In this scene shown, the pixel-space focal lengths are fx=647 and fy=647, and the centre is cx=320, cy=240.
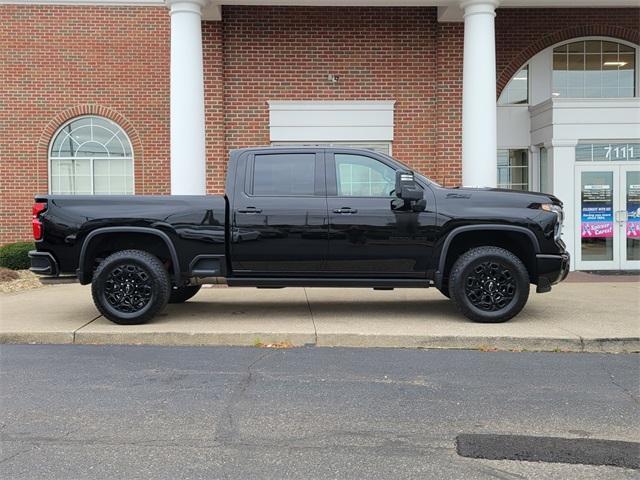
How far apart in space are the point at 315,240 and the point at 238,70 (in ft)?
21.2

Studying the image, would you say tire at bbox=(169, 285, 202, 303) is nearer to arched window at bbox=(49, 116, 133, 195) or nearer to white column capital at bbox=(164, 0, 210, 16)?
white column capital at bbox=(164, 0, 210, 16)

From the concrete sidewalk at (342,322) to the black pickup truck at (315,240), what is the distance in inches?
17.5

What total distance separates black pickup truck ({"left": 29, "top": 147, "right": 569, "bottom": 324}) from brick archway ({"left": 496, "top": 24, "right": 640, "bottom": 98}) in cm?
660

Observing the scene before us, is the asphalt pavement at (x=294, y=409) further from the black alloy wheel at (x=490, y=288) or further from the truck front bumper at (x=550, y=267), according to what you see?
the truck front bumper at (x=550, y=267)

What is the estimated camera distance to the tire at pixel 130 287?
740 centimetres

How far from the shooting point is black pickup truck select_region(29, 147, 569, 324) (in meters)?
7.39

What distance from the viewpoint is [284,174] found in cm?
770

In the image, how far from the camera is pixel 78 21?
13.2 m

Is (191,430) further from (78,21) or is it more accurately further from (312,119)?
(78,21)

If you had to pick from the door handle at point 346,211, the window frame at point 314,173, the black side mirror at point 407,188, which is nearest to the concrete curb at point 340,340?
the door handle at point 346,211

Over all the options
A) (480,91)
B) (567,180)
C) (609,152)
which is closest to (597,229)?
(567,180)

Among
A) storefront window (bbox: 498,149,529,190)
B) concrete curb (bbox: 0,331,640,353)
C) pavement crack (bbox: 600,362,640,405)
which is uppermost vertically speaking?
storefront window (bbox: 498,149,529,190)

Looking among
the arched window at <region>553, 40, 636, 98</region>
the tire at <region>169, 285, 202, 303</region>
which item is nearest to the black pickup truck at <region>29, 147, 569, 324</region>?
the tire at <region>169, 285, 202, 303</region>

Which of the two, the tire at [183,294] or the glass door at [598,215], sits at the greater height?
the glass door at [598,215]
